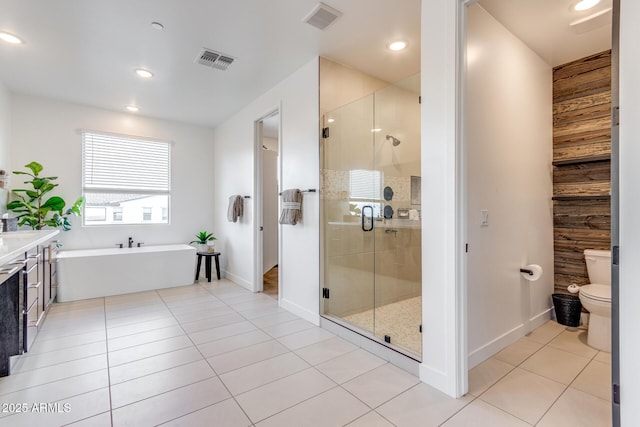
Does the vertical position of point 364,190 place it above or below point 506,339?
above

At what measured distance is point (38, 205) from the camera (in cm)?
371

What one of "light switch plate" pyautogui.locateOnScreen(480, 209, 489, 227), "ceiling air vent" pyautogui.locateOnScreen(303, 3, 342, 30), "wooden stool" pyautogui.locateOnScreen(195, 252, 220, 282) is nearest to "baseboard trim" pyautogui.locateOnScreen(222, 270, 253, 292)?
"wooden stool" pyautogui.locateOnScreen(195, 252, 220, 282)

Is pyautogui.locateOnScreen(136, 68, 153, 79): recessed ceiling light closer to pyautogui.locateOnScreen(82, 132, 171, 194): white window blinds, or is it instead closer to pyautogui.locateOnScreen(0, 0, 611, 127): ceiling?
pyautogui.locateOnScreen(0, 0, 611, 127): ceiling

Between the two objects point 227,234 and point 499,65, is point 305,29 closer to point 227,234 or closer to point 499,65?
point 499,65

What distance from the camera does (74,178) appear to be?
4.17 meters

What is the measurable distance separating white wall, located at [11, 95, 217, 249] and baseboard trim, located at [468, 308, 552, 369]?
4.43m

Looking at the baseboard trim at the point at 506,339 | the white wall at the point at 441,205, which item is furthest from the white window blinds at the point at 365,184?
the baseboard trim at the point at 506,339

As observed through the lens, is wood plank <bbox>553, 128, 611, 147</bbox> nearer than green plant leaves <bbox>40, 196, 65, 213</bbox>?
Yes

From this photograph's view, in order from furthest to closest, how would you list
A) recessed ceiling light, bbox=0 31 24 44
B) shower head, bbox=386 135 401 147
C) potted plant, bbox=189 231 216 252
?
1. potted plant, bbox=189 231 216 252
2. shower head, bbox=386 135 401 147
3. recessed ceiling light, bbox=0 31 24 44

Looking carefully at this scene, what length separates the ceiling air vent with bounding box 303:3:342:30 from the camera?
7.13 ft

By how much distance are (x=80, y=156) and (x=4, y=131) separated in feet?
2.57

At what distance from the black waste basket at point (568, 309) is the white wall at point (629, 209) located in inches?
77.0

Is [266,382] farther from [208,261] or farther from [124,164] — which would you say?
[124,164]

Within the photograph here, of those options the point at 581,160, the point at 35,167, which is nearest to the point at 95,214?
the point at 35,167
